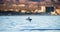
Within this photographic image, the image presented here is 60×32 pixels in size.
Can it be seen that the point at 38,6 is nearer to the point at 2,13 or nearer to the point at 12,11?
the point at 12,11

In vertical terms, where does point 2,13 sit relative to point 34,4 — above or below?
below

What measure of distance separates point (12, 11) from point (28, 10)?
196mm

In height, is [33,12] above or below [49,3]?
below

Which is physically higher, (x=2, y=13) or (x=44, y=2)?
(x=44, y=2)

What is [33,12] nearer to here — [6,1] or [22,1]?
[22,1]

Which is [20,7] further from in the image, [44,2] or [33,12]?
[44,2]

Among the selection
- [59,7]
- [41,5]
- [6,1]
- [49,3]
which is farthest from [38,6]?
[6,1]

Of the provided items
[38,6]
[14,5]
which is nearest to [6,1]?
[14,5]

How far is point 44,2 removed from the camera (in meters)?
1.62

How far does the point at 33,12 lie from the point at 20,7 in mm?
172

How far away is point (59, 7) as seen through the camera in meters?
1.62

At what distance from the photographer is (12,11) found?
160 cm

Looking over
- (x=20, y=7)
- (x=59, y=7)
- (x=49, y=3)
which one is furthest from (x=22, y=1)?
(x=59, y=7)

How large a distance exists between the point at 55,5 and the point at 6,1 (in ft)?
1.99
